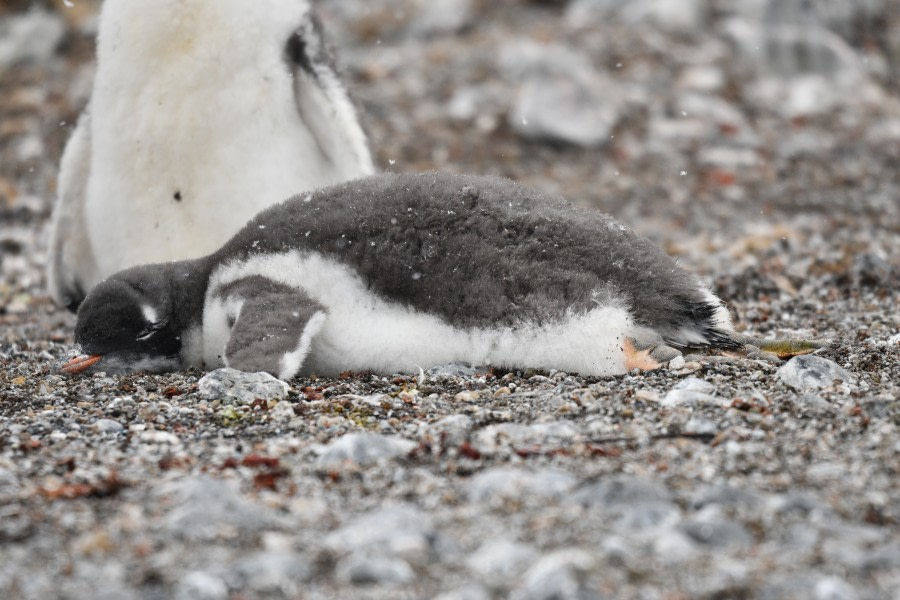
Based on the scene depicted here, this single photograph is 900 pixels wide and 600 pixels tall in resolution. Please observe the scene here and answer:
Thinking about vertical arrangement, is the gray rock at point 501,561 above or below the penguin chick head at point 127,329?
below

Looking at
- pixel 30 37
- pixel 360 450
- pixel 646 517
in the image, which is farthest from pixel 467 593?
pixel 30 37

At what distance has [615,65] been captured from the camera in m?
11.2

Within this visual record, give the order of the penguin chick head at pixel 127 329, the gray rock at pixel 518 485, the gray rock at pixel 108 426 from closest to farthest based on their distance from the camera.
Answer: the gray rock at pixel 518 485 < the gray rock at pixel 108 426 < the penguin chick head at pixel 127 329

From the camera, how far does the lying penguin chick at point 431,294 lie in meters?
4.00

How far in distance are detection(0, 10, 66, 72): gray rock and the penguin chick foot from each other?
9.54m

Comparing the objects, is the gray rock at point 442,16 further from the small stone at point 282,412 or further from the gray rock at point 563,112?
the small stone at point 282,412

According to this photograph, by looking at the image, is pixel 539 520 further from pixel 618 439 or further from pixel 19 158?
pixel 19 158

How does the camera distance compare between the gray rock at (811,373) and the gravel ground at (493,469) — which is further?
the gray rock at (811,373)

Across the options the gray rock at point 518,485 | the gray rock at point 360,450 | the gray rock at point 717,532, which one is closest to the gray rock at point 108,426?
the gray rock at point 360,450

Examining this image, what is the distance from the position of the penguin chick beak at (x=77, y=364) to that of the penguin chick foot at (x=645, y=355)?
209 cm

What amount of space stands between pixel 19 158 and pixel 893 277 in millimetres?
7527

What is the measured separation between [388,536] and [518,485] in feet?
1.38

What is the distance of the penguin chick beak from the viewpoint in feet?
14.2

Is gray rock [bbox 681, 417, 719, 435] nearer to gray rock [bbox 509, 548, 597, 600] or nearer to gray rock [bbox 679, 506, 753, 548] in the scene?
gray rock [bbox 679, 506, 753, 548]
